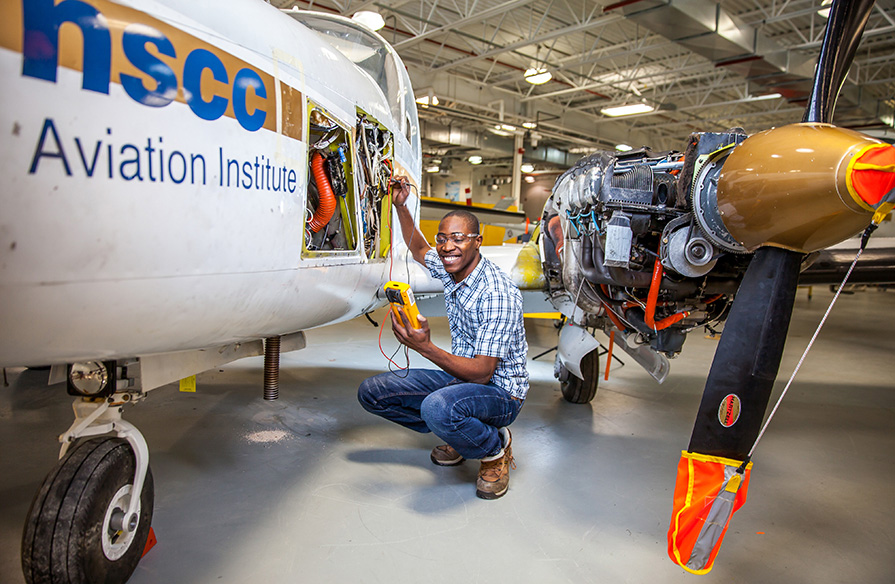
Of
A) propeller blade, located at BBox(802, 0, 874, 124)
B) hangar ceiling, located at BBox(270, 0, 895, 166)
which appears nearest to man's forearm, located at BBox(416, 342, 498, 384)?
propeller blade, located at BBox(802, 0, 874, 124)

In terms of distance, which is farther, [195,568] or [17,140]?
[195,568]

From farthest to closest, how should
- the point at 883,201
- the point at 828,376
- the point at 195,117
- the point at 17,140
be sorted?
the point at 828,376, the point at 883,201, the point at 195,117, the point at 17,140

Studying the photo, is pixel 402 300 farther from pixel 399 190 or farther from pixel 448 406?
pixel 399 190

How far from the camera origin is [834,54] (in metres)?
2.05

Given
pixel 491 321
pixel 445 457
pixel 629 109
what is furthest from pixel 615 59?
pixel 445 457

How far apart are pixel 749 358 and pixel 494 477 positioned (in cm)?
136

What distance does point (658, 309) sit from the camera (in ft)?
9.46

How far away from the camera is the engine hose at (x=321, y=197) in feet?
6.87

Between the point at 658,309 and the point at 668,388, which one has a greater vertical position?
the point at 658,309

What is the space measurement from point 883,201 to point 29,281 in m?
2.39

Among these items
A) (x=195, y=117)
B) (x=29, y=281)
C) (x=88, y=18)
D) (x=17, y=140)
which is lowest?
(x=29, y=281)

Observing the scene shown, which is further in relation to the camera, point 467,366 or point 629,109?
point 629,109

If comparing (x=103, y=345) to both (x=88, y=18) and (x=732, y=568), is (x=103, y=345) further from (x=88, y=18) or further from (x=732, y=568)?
(x=732, y=568)

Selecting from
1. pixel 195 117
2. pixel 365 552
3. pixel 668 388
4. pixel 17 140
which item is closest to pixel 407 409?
pixel 365 552
